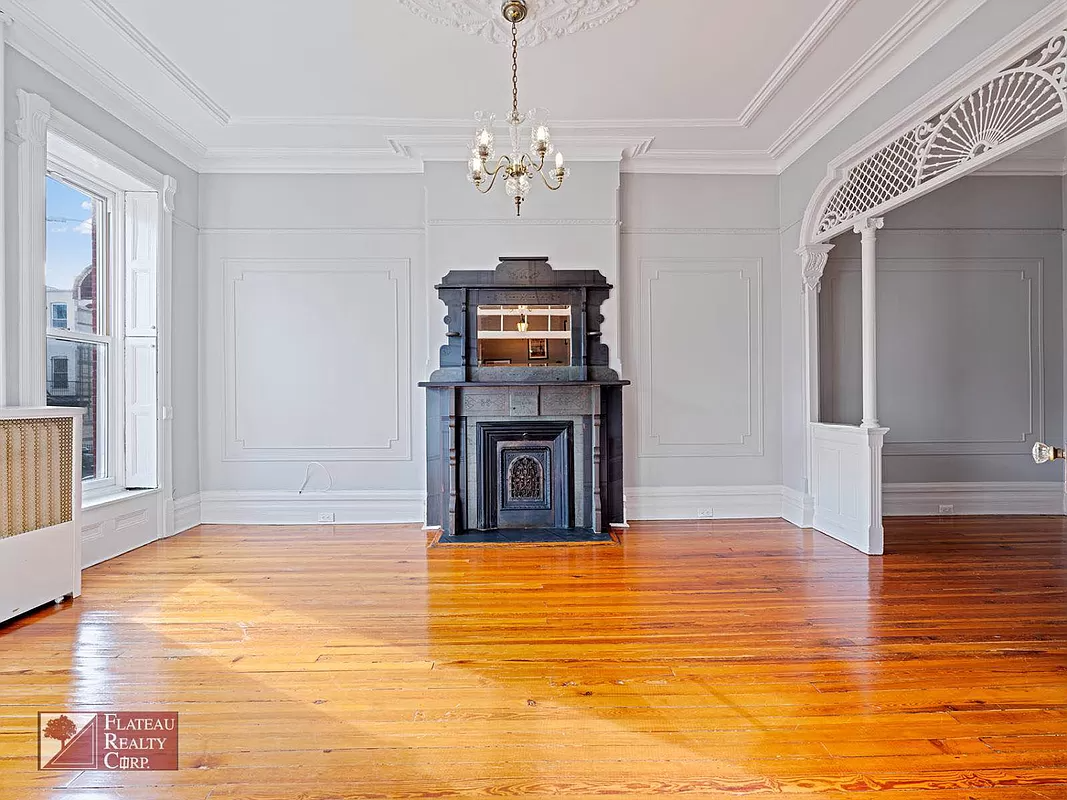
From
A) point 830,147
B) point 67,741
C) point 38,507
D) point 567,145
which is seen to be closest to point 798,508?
point 830,147

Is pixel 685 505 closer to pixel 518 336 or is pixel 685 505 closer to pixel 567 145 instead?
pixel 518 336

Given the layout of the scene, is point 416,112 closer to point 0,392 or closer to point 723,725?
point 0,392

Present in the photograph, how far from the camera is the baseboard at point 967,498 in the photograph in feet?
18.5

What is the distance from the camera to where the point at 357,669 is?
2549mm

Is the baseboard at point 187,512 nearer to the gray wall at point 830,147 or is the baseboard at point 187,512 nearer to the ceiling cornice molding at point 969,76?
the gray wall at point 830,147

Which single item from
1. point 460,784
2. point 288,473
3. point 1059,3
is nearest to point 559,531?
point 288,473

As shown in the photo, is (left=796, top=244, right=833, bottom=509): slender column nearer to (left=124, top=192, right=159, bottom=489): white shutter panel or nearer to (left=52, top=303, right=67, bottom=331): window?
(left=124, top=192, right=159, bottom=489): white shutter panel

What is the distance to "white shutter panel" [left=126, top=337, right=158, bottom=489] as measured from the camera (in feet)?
16.0

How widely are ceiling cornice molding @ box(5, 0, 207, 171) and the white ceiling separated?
0.01 metres

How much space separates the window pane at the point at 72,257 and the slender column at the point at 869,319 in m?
5.60

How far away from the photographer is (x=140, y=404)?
192 inches

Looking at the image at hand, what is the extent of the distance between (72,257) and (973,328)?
7.37m

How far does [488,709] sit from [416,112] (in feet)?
13.6

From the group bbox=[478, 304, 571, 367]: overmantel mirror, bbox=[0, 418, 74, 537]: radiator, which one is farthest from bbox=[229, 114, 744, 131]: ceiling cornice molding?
bbox=[0, 418, 74, 537]: radiator
